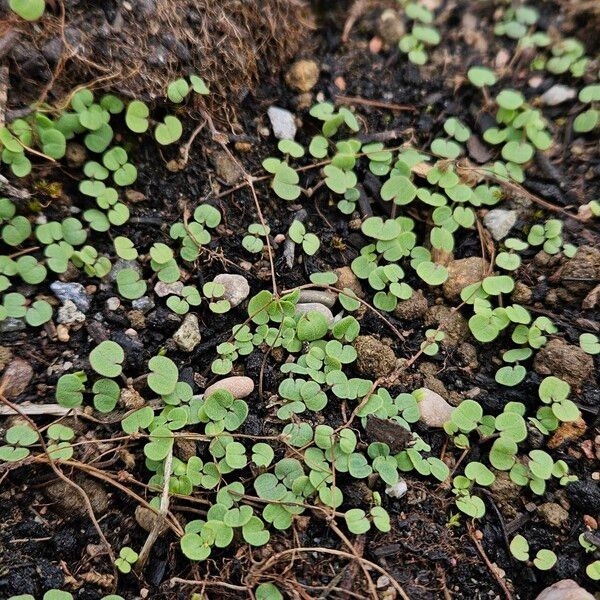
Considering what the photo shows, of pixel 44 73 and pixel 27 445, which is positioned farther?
pixel 44 73

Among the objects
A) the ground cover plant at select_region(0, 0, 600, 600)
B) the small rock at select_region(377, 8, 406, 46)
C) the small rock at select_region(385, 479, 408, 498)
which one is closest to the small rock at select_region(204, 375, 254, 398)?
the ground cover plant at select_region(0, 0, 600, 600)

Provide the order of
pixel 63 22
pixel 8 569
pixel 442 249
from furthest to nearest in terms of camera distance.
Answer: pixel 442 249 < pixel 63 22 < pixel 8 569

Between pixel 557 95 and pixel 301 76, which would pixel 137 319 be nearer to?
pixel 301 76

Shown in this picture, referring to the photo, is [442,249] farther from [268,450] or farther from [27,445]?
[27,445]

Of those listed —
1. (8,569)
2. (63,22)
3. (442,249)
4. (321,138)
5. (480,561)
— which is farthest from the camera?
(321,138)

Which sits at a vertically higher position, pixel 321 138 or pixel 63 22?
pixel 63 22

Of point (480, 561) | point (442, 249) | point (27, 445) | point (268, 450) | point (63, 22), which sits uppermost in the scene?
point (63, 22)

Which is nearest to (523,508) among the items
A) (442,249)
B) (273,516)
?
(273,516)
